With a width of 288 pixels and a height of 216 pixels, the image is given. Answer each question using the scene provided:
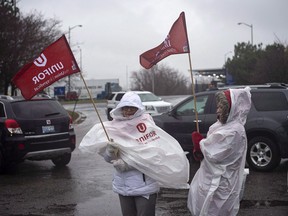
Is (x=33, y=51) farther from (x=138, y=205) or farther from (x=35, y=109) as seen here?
(x=138, y=205)

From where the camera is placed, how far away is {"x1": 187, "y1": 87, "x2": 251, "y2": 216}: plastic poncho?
4000 millimetres

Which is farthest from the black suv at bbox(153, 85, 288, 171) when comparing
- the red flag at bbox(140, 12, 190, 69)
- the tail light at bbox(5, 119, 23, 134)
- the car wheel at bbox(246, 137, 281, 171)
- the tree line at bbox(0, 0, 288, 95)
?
the tree line at bbox(0, 0, 288, 95)

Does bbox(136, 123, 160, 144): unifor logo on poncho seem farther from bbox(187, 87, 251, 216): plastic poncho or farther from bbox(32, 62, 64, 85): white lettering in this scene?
bbox(32, 62, 64, 85): white lettering

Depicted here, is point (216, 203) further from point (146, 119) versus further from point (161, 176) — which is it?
point (146, 119)

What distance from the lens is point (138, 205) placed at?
413cm

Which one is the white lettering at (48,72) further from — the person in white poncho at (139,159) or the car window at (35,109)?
the car window at (35,109)

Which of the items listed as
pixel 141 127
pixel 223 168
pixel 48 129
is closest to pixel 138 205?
pixel 141 127

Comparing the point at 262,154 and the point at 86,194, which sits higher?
the point at 262,154

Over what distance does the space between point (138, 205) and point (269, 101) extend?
628 cm

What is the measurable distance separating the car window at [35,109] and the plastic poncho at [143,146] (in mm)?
5550

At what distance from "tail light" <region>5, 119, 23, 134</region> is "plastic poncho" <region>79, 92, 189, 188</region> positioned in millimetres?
5328

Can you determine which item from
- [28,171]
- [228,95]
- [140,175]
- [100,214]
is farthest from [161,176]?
[28,171]

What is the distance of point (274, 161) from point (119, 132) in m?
5.94

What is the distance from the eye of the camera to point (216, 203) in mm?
4039
